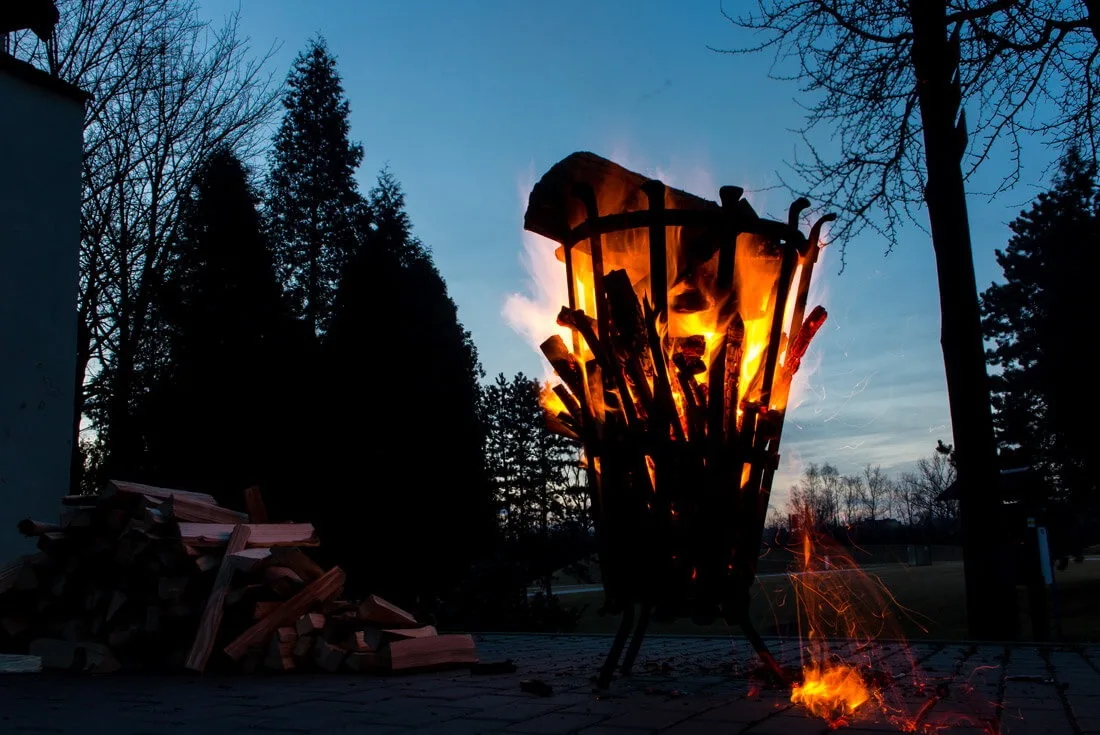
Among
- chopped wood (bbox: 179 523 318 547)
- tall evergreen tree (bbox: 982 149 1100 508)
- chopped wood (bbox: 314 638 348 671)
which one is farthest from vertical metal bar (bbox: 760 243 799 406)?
tall evergreen tree (bbox: 982 149 1100 508)

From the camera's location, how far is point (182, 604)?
4723 millimetres

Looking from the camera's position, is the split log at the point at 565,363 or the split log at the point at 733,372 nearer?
the split log at the point at 733,372

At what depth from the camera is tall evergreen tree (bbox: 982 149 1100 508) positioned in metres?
15.3

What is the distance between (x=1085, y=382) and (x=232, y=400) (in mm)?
14535

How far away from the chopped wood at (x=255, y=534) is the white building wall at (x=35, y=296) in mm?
1783

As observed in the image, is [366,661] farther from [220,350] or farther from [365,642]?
[220,350]

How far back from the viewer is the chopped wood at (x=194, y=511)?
5016 mm

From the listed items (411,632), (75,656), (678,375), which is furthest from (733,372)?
(75,656)

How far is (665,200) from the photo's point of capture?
3602mm

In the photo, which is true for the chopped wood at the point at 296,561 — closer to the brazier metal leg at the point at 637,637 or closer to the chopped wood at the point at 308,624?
the chopped wood at the point at 308,624

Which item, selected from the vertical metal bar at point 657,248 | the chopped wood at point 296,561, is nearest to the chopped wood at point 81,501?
the chopped wood at point 296,561

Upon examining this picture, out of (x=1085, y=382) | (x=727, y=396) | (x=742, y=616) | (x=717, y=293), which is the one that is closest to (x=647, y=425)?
(x=727, y=396)

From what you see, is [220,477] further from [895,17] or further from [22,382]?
[895,17]

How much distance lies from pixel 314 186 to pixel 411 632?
1859 cm
